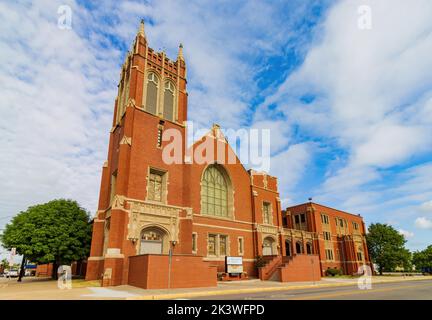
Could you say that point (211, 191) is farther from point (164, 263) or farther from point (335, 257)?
point (335, 257)

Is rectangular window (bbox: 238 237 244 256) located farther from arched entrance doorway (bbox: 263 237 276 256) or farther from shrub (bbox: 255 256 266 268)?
arched entrance doorway (bbox: 263 237 276 256)

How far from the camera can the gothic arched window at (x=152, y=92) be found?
2802cm

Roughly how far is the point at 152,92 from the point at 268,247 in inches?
892

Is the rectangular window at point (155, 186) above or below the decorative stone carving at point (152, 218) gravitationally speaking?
above

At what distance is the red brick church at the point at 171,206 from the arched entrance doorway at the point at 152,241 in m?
0.08

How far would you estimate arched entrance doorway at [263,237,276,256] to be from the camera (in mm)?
33472

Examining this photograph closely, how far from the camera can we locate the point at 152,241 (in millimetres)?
24109

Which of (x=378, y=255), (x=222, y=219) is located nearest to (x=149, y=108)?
(x=222, y=219)

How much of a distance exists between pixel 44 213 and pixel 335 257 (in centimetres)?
4296

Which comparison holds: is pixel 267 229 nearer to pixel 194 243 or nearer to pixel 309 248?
pixel 194 243

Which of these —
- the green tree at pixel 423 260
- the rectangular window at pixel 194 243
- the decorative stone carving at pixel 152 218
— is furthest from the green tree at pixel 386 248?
the decorative stone carving at pixel 152 218

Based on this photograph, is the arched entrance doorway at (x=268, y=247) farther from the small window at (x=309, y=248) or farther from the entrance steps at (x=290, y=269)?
the small window at (x=309, y=248)

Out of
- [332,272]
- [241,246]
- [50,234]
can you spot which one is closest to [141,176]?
[50,234]

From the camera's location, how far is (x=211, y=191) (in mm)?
31031
